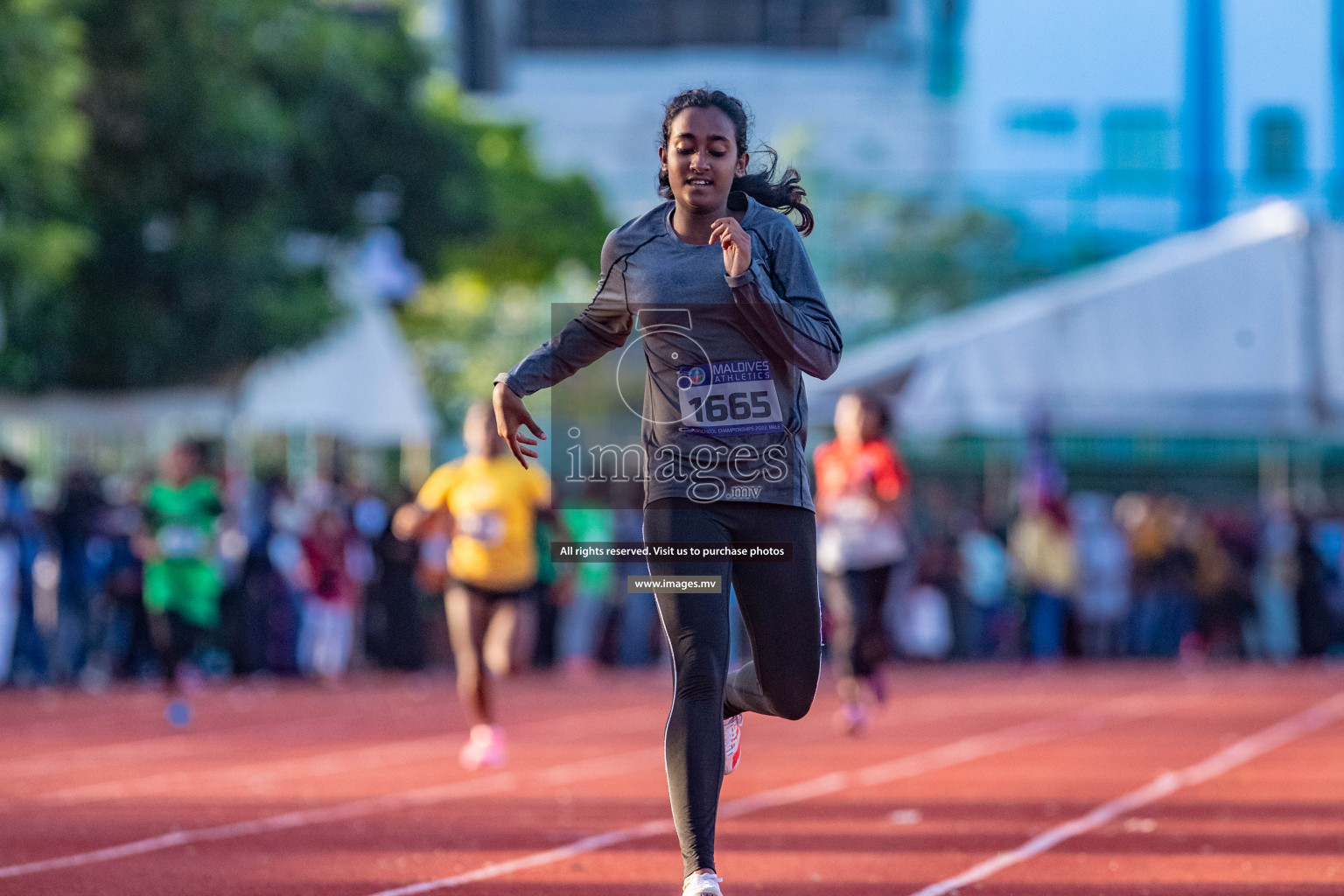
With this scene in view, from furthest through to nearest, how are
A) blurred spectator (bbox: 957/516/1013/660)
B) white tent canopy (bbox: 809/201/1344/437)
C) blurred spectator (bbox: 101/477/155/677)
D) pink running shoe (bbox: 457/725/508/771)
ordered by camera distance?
blurred spectator (bbox: 957/516/1013/660), blurred spectator (bbox: 101/477/155/677), white tent canopy (bbox: 809/201/1344/437), pink running shoe (bbox: 457/725/508/771)

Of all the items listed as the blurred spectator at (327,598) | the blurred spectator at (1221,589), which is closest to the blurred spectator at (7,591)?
the blurred spectator at (327,598)

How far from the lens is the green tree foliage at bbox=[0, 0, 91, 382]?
17.1 m

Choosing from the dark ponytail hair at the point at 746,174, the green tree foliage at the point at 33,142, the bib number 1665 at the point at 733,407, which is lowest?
the bib number 1665 at the point at 733,407

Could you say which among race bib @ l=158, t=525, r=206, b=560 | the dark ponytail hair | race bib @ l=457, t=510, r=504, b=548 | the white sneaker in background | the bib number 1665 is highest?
the dark ponytail hair

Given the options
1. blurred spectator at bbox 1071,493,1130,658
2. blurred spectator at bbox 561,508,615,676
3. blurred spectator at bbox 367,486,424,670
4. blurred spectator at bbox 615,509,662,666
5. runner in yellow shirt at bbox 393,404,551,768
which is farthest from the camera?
blurred spectator at bbox 1071,493,1130,658

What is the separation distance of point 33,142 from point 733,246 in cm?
1349

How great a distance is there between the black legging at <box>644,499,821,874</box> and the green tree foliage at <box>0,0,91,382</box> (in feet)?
42.4

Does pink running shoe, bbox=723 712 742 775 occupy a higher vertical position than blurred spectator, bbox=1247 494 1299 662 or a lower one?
higher

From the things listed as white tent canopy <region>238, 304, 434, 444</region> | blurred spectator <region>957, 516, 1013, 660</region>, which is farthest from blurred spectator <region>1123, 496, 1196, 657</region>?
white tent canopy <region>238, 304, 434, 444</region>

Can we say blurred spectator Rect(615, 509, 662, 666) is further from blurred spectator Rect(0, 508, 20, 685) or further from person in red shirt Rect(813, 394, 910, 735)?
person in red shirt Rect(813, 394, 910, 735)

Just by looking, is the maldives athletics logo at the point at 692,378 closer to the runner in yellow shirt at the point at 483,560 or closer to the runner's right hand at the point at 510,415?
the runner's right hand at the point at 510,415

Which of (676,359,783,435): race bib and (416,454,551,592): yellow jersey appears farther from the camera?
(416,454,551,592): yellow jersey

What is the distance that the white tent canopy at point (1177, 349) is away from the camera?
15.3m

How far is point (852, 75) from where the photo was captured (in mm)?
75938
